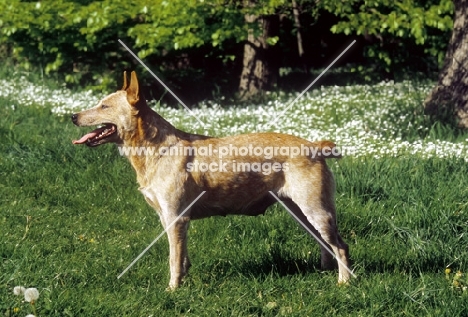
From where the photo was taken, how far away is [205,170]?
5691mm

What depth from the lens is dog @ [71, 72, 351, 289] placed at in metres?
5.55

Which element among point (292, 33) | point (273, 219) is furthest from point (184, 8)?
point (273, 219)

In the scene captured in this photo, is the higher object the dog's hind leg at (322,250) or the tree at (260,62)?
the tree at (260,62)

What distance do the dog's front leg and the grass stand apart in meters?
0.13

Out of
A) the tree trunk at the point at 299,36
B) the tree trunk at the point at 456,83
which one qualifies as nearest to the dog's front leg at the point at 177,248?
the tree trunk at the point at 456,83

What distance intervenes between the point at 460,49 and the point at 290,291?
642cm

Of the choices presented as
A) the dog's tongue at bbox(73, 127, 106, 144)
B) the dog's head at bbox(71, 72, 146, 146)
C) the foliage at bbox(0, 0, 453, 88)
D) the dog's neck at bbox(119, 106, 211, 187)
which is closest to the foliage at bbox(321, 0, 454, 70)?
the foliage at bbox(0, 0, 453, 88)

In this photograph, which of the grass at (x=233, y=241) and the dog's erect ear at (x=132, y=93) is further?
the dog's erect ear at (x=132, y=93)

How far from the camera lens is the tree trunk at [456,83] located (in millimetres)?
10398

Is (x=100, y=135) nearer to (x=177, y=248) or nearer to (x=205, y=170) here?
(x=205, y=170)

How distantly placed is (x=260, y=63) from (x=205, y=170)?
26.6 ft

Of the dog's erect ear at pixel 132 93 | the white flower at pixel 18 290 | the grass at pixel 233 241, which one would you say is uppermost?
the dog's erect ear at pixel 132 93

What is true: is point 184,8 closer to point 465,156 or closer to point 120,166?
point 120,166

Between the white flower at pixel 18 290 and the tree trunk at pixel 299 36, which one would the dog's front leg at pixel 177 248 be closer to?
the white flower at pixel 18 290
